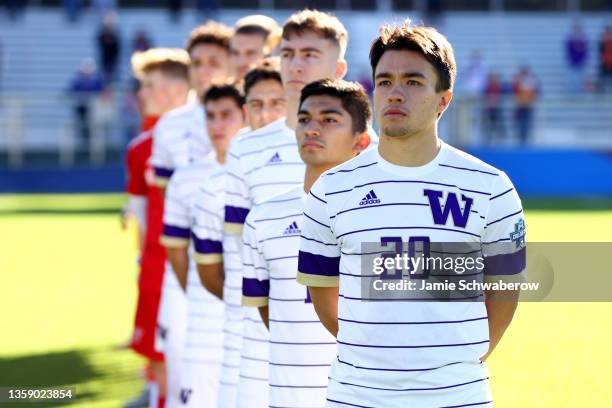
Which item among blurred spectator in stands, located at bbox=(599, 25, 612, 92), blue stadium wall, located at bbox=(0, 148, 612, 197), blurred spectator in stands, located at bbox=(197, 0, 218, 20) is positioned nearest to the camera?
blue stadium wall, located at bbox=(0, 148, 612, 197)

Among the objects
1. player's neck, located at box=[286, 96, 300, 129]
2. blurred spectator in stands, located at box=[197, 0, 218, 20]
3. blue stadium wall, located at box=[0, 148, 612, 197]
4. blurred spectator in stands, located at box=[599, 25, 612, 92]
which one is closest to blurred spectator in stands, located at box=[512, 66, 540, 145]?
blue stadium wall, located at box=[0, 148, 612, 197]

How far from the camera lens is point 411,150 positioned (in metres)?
4.12

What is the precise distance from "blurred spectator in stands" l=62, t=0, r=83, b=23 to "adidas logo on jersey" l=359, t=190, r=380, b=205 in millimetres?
34139

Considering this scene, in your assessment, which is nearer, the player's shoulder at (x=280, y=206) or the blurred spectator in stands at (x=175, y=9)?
the player's shoulder at (x=280, y=206)

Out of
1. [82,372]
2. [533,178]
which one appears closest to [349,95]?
[82,372]

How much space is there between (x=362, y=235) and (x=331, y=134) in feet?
3.33

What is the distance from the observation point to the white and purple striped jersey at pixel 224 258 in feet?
19.2

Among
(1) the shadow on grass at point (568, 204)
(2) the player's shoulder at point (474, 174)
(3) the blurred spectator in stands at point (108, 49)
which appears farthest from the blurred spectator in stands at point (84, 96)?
(2) the player's shoulder at point (474, 174)

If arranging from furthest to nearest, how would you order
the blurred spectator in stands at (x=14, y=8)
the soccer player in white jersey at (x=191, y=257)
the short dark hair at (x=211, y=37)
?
the blurred spectator in stands at (x=14, y=8) < the short dark hair at (x=211, y=37) < the soccer player in white jersey at (x=191, y=257)

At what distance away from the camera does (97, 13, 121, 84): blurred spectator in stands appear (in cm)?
3222

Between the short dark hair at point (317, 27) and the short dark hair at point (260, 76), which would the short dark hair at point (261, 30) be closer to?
the short dark hair at point (260, 76)

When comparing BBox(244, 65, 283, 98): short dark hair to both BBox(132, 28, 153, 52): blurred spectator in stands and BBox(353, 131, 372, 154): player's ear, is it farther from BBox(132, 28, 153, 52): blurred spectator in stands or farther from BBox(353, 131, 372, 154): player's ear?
BBox(132, 28, 153, 52): blurred spectator in stands

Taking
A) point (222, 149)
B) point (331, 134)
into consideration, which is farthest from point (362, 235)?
point (222, 149)

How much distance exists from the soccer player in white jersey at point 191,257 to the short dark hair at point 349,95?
1.55 m
